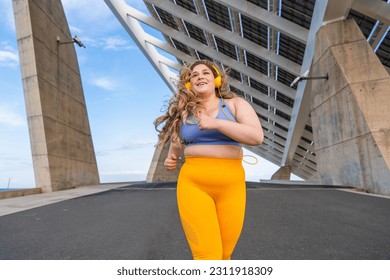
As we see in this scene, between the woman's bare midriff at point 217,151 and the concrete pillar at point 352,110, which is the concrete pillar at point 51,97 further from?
the concrete pillar at point 352,110

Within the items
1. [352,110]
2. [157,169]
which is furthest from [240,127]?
[157,169]

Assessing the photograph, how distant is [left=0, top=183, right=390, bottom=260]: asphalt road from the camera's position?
272 centimetres

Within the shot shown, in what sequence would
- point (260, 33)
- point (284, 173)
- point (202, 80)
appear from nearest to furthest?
1. point (202, 80)
2. point (260, 33)
3. point (284, 173)

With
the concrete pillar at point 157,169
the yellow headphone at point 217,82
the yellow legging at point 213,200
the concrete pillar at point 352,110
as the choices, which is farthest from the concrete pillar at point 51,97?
the concrete pillar at point 157,169

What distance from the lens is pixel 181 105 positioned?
5.31 ft

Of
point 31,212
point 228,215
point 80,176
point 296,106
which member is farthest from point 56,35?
point 296,106

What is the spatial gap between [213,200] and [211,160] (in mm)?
232

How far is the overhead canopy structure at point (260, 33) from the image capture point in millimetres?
13305

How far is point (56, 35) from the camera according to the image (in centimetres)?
1316

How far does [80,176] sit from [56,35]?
23.5ft

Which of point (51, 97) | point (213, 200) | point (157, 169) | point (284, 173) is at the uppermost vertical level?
point (51, 97)

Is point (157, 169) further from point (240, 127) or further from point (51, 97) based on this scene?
point (240, 127)

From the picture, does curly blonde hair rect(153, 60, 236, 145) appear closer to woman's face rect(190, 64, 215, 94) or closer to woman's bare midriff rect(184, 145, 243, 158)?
woman's face rect(190, 64, 215, 94)

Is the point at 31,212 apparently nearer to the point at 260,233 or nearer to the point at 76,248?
the point at 76,248
